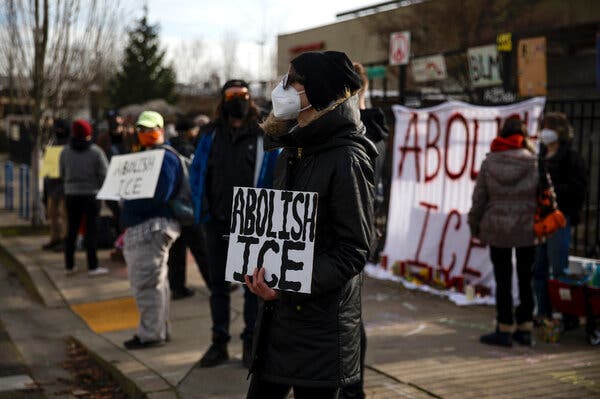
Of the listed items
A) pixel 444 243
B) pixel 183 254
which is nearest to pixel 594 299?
pixel 444 243

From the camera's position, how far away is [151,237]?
20.1ft

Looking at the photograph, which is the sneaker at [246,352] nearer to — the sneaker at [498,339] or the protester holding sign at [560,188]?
the sneaker at [498,339]

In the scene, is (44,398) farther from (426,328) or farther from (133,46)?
(133,46)

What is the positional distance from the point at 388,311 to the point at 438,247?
1.51 meters

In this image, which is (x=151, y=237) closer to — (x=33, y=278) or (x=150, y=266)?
(x=150, y=266)

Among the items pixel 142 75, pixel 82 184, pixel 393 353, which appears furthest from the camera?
pixel 142 75

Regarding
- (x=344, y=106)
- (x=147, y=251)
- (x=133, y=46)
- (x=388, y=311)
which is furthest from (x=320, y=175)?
(x=133, y=46)

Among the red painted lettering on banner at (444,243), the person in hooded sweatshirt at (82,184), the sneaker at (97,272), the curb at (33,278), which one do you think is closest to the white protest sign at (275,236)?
the red painted lettering on banner at (444,243)

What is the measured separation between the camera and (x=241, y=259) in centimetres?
312

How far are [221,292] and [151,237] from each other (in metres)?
0.88

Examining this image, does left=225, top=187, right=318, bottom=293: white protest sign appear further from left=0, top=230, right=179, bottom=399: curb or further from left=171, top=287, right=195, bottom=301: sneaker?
left=171, top=287, right=195, bottom=301: sneaker

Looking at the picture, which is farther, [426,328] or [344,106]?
[426,328]

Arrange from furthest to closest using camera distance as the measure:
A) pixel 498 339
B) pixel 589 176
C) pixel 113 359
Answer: pixel 589 176 → pixel 498 339 → pixel 113 359

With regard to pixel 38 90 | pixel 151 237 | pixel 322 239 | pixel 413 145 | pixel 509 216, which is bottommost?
pixel 151 237
